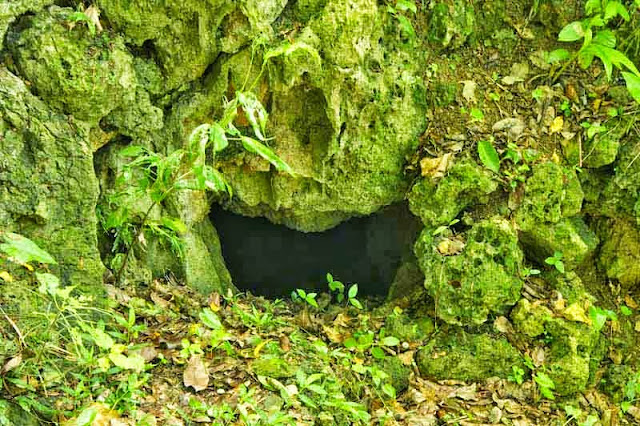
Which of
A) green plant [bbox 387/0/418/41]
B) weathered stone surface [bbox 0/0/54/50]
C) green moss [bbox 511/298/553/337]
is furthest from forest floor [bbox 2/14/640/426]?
weathered stone surface [bbox 0/0/54/50]

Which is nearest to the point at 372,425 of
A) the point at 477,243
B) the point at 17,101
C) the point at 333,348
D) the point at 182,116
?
the point at 333,348

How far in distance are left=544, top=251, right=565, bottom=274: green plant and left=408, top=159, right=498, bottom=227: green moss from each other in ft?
1.97

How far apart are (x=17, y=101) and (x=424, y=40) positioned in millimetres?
2584

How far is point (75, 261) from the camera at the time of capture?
2750mm

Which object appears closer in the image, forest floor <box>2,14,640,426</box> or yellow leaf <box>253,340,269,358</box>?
forest floor <box>2,14,640,426</box>

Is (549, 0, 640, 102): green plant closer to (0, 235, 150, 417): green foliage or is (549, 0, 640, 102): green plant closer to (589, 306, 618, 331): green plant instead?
(589, 306, 618, 331): green plant

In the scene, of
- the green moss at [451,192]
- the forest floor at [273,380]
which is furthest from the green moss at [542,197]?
the forest floor at [273,380]

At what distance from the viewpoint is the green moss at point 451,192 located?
11.3ft

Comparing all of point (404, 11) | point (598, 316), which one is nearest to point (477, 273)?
point (598, 316)

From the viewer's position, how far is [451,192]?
349 cm

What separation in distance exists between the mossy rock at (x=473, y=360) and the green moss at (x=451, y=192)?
833 mm

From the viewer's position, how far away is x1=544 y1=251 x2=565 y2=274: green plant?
3.51m

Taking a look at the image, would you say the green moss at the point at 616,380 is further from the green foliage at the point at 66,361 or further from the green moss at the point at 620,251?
the green foliage at the point at 66,361

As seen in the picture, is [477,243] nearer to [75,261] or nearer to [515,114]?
[515,114]
